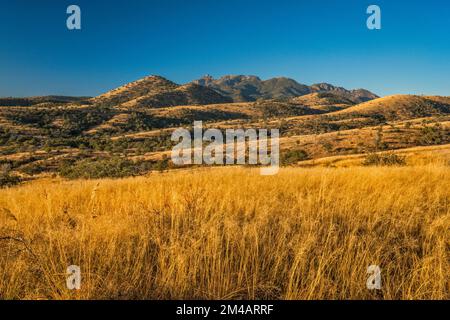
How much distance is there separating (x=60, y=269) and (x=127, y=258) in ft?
2.01

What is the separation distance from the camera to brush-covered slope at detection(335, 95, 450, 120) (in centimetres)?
11475

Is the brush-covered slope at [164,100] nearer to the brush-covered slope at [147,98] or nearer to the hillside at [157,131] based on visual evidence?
the brush-covered slope at [147,98]

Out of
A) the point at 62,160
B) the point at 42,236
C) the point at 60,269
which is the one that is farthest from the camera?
the point at 62,160

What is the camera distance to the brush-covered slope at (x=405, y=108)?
115 metres

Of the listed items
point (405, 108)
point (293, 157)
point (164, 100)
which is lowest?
point (293, 157)

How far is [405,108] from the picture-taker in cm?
12106
